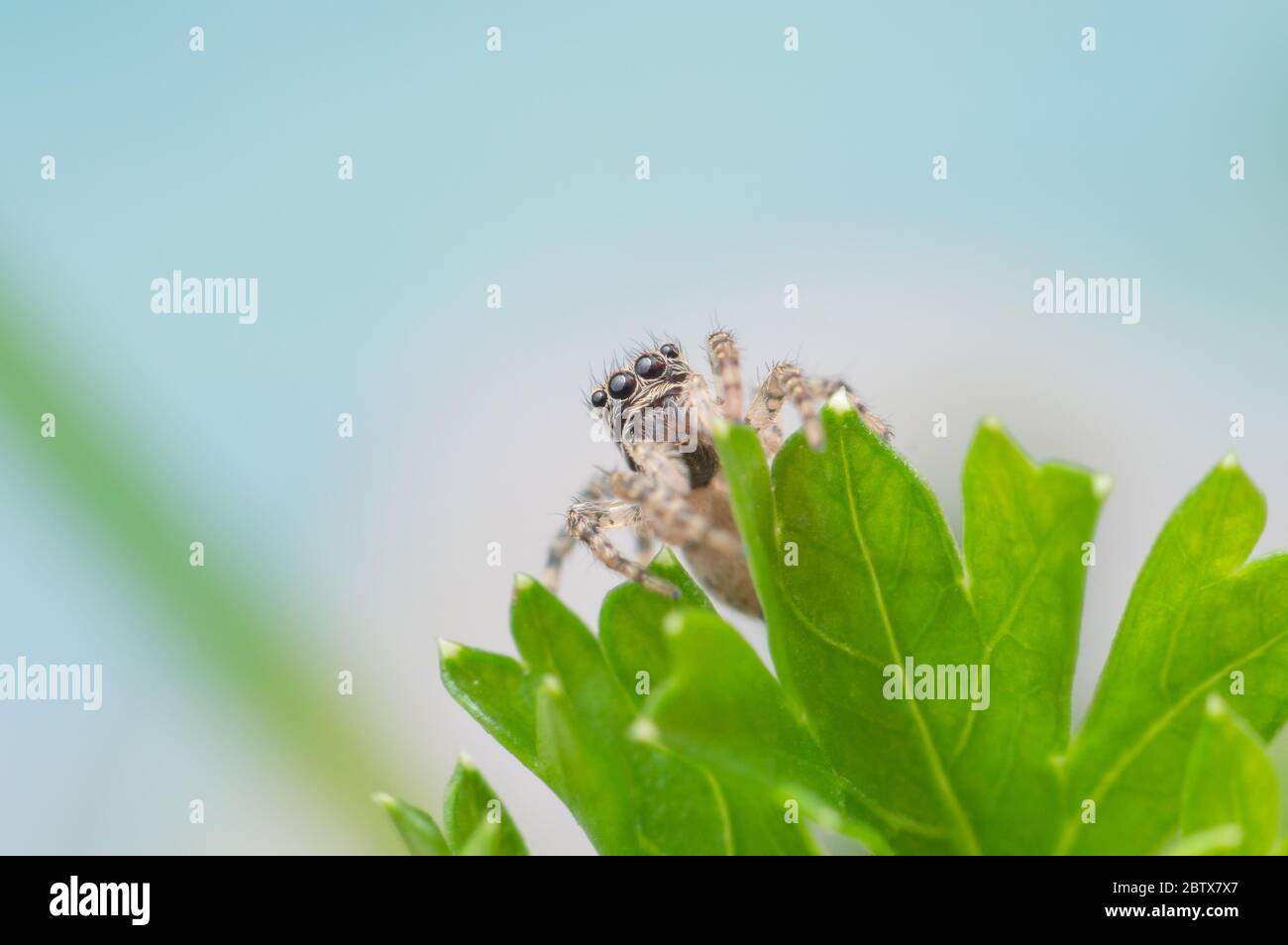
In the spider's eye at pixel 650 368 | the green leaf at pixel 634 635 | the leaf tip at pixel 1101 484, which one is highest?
the spider's eye at pixel 650 368

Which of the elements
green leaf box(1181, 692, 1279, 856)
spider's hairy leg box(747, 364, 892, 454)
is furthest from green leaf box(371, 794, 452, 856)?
spider's hairy leg box(747, 364, 892, 454)

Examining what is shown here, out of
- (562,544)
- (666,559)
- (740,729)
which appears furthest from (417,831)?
(562,544)

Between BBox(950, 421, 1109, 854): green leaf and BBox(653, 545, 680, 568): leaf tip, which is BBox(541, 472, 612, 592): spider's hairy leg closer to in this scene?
BBox(653, 545, 680, 568): leaf tip

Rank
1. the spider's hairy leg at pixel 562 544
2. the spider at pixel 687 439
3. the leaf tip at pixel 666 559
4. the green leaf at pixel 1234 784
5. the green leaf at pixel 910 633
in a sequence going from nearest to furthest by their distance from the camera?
1. the green leaf at pixel 1234 784
2. the green leaf at pixel 910 633
3. the leaf tip at pixel 666 559
4. the spider at pixel 687 439
5. the spider's hairy leg at pixel 562 544

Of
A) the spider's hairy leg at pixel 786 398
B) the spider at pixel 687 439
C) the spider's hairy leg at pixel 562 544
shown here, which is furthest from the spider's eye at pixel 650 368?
the spider's hairy leg at pixel 562 544

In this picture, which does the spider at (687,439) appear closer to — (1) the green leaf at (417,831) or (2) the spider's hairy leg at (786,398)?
(2) the spider's hairy leg at (786,398)

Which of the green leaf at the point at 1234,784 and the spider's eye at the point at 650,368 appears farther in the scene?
the spider's eye at the point at 650,368

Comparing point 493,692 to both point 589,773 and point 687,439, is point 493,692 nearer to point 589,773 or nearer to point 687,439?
point 589,773
